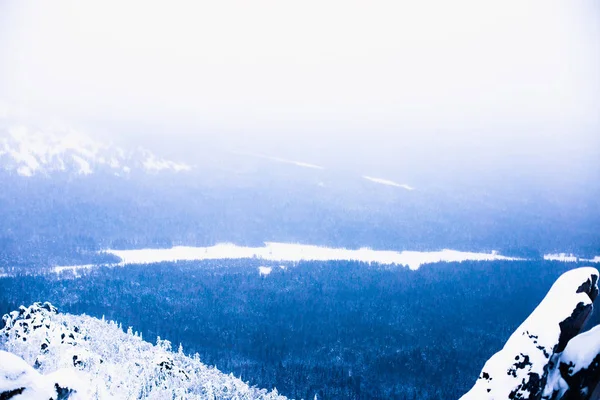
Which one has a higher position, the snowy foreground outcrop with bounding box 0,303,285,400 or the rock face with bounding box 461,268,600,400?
the rock face with bounding box 461,268,600,400

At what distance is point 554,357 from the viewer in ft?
103

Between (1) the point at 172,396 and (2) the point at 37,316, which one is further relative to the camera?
(2) the point at 37,316

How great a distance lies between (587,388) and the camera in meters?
29.3

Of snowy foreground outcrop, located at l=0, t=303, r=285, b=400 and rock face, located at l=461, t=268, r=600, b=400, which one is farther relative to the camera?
snowy foreground outcrop, located at l=0, t=303, r=285, b=400

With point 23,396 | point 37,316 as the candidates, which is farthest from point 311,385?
point 23,396

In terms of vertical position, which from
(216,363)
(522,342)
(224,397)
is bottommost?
(216,363)

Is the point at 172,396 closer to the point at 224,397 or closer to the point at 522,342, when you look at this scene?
the point at 224,397

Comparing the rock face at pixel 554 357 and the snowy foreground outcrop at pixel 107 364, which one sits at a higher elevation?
the rock face at pixel 554 357

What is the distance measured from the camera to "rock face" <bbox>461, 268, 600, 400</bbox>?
29.8 meters

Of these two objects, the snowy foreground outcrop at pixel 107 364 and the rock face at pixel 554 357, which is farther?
the snowy foreground outcrop at pixel 107 364

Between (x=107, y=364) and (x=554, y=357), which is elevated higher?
(x=554, y=357)

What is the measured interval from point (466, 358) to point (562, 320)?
6522 inches

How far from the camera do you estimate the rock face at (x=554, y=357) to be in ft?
97.6

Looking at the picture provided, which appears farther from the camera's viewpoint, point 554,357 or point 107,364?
point 107,364
